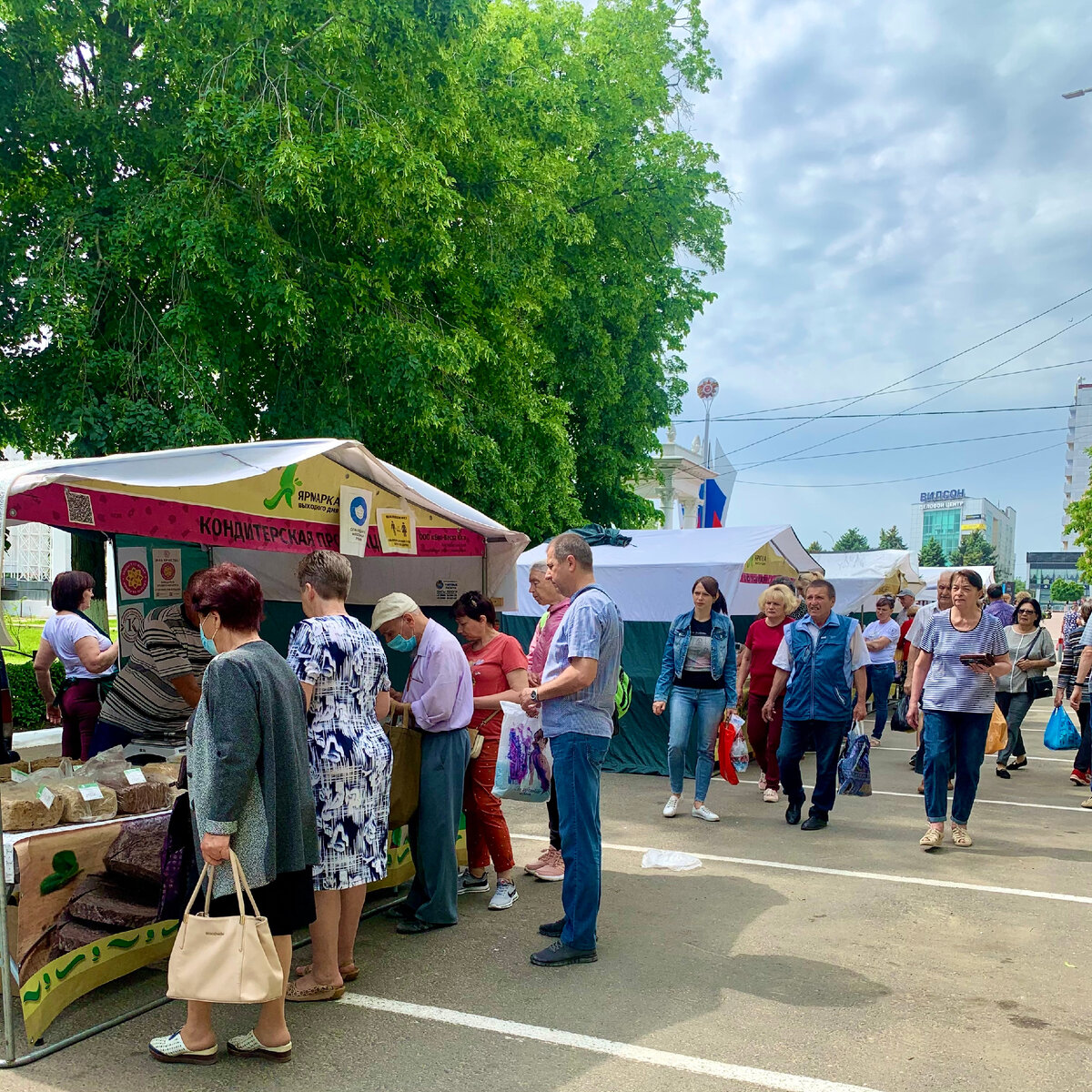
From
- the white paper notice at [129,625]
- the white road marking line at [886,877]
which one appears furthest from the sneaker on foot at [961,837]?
the white paper notice at [129,625]

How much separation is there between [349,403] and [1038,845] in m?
8.56

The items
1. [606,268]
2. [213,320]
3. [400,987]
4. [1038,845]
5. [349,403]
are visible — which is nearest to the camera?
[400,987]

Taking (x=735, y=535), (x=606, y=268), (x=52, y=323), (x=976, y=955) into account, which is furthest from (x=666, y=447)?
(x=976, y=955)

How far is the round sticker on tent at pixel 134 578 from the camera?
24.2 feet

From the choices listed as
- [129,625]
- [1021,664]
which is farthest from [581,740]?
[1021,664]

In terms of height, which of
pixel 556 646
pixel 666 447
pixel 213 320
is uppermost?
pixel 666 447

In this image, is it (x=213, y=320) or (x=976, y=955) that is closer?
(x=976, y=955)

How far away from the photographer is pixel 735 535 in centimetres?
1141

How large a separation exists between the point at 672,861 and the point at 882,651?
6.79 meters

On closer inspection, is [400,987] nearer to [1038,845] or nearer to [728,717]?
[728,717]

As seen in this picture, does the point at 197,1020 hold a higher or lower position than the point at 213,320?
lower

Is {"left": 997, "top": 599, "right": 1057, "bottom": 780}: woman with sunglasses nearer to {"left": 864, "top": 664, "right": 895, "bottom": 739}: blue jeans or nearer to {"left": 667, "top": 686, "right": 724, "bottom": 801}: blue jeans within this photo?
{"left": 864, "top": 664, "right": 895, "bottom": 739}: blue jeans

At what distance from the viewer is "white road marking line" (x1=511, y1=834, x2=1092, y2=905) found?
570cm

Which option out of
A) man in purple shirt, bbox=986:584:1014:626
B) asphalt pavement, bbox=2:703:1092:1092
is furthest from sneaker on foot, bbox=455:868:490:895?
man in purple shirt, bbox=986:584:1014:626
